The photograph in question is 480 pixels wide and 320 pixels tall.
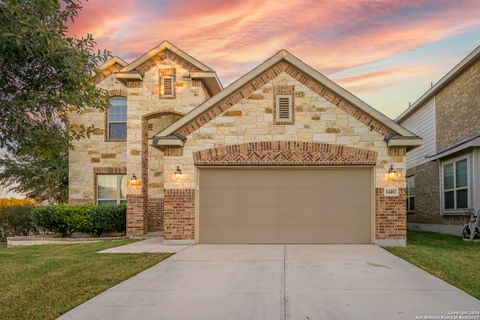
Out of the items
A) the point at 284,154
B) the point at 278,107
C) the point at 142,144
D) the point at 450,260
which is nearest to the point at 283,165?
the point at 284,154

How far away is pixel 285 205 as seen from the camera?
14.4 metres

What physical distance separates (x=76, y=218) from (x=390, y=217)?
11.4 meters

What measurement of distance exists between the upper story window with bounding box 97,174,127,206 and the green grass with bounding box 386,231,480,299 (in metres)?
11.5

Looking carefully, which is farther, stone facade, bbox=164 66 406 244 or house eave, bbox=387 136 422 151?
stone facade, bbox=164 66 406 244

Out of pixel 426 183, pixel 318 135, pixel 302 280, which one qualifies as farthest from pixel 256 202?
pixel 426 183

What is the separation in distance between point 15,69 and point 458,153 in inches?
647

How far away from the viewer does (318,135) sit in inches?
562

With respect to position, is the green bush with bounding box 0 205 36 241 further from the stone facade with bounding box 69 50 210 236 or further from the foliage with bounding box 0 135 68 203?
the foliage with bounding box 0 135 68 203

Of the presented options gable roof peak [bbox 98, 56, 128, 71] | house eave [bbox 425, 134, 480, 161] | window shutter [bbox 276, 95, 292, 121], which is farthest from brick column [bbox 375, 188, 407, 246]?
gable roof peak [bbox 98, 56, 128, 71]

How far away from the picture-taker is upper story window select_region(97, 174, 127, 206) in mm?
19703

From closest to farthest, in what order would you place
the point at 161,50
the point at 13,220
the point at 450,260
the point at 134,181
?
1. the point at 450,260
2. the point at 134,181
3. the point at 161,50
4. the point at 13,220

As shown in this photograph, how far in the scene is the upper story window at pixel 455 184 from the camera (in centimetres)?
1755

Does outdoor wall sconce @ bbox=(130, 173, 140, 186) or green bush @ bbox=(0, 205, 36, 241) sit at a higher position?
outdoor wall sconce @ bbox=(130, 173, 140, 186)

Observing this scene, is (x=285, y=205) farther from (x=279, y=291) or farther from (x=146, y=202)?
(x=279, y=291)
